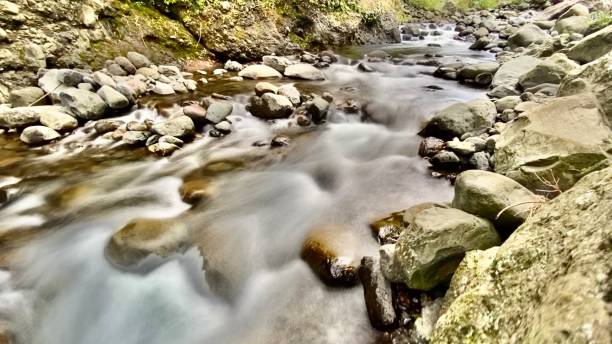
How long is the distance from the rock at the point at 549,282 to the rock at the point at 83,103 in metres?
6.29

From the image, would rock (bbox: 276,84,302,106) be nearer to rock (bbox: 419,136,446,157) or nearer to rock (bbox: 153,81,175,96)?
rock (bbox: 153,81,175,96)

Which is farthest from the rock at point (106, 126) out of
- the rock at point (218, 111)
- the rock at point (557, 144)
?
the rock at point (557, 144)

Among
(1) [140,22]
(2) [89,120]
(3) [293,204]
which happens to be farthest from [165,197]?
(1) [140,22]

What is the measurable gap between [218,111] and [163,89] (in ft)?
5.87

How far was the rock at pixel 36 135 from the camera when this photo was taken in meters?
5.36

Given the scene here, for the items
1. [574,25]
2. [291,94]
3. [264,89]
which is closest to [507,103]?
[291,94]

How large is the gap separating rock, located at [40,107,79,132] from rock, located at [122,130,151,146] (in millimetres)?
965

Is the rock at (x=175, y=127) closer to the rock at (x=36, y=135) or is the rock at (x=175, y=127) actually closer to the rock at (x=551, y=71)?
the rock at (x=36, y=135)

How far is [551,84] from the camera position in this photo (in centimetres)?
599

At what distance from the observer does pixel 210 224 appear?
12.6 ft

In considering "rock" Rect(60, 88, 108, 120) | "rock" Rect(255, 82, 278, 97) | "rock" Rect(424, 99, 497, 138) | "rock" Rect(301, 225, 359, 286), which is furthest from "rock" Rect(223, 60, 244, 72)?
"rock" Rect(301, 225, 359, 286)

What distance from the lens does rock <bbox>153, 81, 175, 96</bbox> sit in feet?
23.8

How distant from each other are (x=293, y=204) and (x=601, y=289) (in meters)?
3.35

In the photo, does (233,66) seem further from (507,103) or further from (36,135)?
(507,103)
